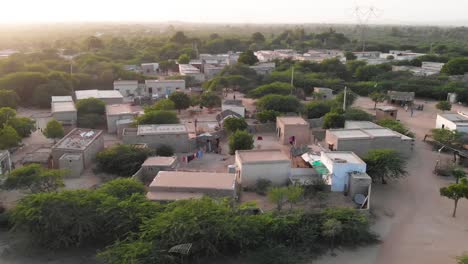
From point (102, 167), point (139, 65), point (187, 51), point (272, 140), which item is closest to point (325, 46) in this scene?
point (187, 51)

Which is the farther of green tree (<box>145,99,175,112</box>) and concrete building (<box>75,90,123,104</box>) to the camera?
concrete building (<box>75,90,123,104</box>)

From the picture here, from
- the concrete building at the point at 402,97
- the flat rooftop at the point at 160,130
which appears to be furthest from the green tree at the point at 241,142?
the concrete building at the point at 402,97

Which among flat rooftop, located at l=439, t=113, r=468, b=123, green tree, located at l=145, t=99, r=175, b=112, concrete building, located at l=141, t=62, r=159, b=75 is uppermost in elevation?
concrete building, located at l=141, t=62, r=159, b=75

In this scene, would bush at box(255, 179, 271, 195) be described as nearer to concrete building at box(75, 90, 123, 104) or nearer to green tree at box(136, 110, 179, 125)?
green tree at box(136, 110, 179, 125)

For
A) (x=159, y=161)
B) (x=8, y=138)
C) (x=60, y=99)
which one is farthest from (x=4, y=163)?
(x=60, y=99)

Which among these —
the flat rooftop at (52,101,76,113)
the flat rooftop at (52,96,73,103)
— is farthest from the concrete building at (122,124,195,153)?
the flat rooftop at (52,96,73,103)

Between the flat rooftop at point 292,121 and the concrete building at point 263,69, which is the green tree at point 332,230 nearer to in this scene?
the flat rooftop at point 292,121

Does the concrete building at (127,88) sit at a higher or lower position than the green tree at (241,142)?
higher
